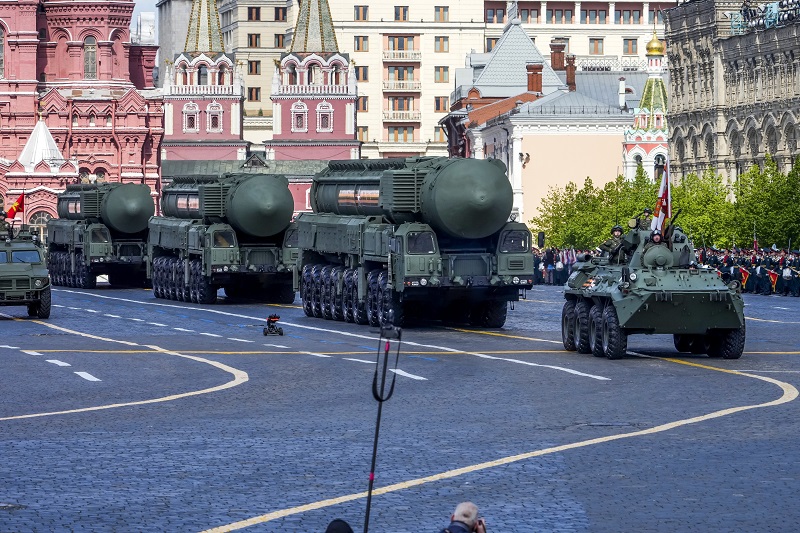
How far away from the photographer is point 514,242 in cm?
3938

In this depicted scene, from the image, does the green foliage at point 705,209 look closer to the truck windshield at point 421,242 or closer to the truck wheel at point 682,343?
the truck windshield at point 421,242

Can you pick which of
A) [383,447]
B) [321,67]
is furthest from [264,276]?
[321,67]

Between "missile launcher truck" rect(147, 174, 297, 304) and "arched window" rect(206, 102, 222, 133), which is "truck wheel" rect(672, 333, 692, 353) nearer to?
"missile launcher truck" rect(147, 174, 297, 304)

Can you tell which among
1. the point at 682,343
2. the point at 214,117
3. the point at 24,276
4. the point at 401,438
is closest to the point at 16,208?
the point at 24,276

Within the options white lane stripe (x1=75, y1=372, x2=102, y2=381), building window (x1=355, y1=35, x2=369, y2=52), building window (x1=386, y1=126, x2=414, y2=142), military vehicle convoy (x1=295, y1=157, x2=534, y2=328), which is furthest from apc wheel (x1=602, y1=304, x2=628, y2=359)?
building window (x1=355, y1=35, x2=369, y2=52)

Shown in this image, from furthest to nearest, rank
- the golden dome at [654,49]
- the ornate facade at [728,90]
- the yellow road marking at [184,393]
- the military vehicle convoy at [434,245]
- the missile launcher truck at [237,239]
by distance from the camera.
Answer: the golden dome at [654,49] → the ornate facade at [728,90] → the missile launcher truck at [237,239] → the military vehicle convoy at [434,245] → the yellow road marking at [184,393]

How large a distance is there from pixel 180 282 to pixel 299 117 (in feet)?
300

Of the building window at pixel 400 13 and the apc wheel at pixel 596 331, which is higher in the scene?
the building window at pixel 400 13

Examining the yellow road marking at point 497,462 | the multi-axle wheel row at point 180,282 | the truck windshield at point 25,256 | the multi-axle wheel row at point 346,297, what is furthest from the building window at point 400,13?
the yellow road marking at point 497,462

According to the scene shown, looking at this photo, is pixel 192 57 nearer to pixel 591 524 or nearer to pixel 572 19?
pixel 572 19

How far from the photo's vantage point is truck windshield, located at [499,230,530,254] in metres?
39.2

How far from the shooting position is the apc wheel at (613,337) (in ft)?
98.1

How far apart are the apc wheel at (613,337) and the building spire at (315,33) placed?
116 metres

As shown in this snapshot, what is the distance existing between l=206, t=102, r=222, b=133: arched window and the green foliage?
51.8 metres
